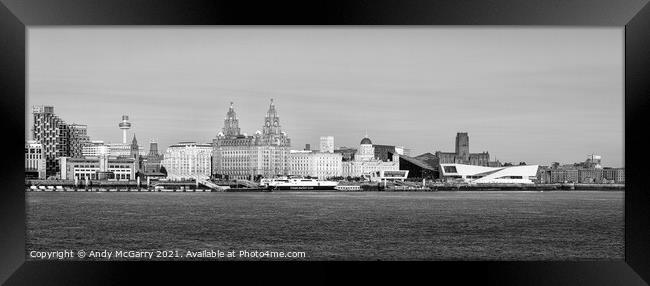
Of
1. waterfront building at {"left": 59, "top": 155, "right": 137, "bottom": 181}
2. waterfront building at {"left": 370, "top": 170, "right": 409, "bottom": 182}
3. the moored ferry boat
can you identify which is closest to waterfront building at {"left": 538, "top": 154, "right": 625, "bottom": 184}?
waterfront building at {"left": 370, "top": 170, "right": 409, "bottom": 182}

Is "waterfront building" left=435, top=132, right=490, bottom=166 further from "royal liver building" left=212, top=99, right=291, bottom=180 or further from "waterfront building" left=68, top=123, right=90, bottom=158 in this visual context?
"waterfront building" left=68, top=123, right=90, bottom=158

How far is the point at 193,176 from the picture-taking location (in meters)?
35.7

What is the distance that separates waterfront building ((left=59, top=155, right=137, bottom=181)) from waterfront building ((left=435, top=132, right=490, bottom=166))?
616 inches

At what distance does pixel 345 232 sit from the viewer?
15.5m

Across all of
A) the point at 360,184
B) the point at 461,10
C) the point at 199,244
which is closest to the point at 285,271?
the point at 461,10

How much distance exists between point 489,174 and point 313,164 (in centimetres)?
1128

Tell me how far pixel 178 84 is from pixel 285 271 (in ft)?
100

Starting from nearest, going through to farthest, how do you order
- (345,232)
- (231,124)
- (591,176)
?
(345,232) → (231,124) → (591,176)

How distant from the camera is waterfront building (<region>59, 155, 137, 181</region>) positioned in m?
35.0

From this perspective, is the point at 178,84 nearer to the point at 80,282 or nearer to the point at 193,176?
the point at 193,176

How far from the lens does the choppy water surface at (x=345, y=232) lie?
13000mm

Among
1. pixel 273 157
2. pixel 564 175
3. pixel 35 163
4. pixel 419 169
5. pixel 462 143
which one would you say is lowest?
pixel 564 175

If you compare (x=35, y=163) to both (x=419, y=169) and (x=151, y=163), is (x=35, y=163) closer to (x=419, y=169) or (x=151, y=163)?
(x=151, y=163)

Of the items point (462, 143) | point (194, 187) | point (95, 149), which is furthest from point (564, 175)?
point (95, 149)
